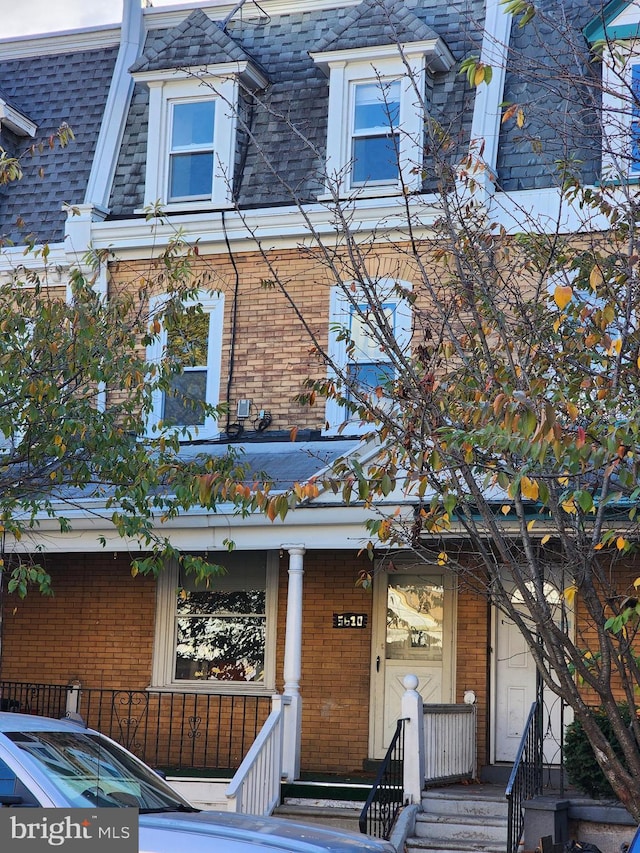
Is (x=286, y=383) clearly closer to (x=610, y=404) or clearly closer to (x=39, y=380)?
(x=39, y=380)

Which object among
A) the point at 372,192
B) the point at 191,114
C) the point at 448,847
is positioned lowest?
the point at 448,847

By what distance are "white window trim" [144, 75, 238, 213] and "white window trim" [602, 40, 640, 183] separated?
4.88 m

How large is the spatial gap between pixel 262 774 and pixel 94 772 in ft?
16.6

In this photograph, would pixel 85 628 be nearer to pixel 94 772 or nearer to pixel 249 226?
pixel 249 226

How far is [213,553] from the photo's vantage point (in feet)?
49.4

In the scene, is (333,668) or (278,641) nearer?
(333,668)

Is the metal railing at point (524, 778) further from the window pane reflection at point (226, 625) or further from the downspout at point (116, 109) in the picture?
the downspout at point (116, 109)

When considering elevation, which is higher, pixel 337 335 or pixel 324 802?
pixel 337 335

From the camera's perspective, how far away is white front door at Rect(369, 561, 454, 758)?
1412 cm

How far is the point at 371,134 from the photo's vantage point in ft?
49.8

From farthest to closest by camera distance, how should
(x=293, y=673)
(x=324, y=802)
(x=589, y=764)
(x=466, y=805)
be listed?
(x=293, y=673)
(x=324, y=802)
(x=466, y=805)
(x=589, y=764)

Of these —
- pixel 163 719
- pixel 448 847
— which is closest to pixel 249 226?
pixel 163 719

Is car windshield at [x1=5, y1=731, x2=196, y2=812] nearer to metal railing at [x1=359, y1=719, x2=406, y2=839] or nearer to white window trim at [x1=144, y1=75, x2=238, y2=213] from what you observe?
metal railing at [x1=359, y1=719, x2=406, y2=839]

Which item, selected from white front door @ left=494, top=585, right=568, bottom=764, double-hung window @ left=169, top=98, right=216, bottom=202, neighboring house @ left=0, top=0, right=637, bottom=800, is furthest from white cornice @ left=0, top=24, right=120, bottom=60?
white front door @ left=494, top=585, right=568, bottom=764
